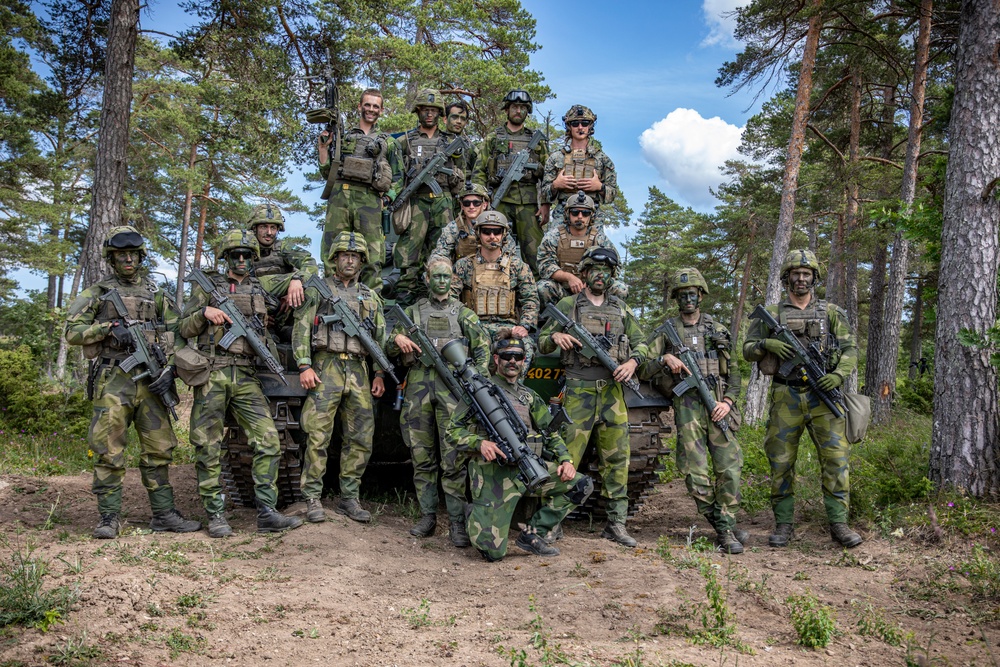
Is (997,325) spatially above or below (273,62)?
below

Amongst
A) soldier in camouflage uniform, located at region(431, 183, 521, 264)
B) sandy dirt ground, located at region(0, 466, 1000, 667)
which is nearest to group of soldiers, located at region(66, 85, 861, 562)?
sandy dirt ground, located at region(0, 466, 1000, 667)

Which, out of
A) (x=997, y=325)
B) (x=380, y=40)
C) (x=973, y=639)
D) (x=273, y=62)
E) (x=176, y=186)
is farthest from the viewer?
(x=176, y=186)

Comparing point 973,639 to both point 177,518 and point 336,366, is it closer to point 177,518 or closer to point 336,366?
point 336,366

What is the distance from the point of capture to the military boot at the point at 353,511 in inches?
265

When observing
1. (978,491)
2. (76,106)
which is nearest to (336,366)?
(978,491)

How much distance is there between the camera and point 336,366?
6547 millimetres

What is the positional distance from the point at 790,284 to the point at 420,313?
3272 millimetres

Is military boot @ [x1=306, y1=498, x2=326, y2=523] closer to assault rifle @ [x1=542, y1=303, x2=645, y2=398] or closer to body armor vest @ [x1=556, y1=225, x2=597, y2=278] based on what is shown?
assault rifle @ [x1=542, y1=303, x2=645, y2=398]

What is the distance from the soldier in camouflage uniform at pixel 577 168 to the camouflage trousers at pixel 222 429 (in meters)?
3.49

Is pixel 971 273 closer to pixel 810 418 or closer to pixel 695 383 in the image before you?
pixel 810 418

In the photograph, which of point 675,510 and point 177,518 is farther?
point 675,510

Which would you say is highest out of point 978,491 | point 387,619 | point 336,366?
point 336,366

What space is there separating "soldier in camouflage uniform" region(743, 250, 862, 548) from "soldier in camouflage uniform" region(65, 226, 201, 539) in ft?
16.3

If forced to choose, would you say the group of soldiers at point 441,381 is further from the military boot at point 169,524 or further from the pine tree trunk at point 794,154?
the pine tree trunk at point 794,154
